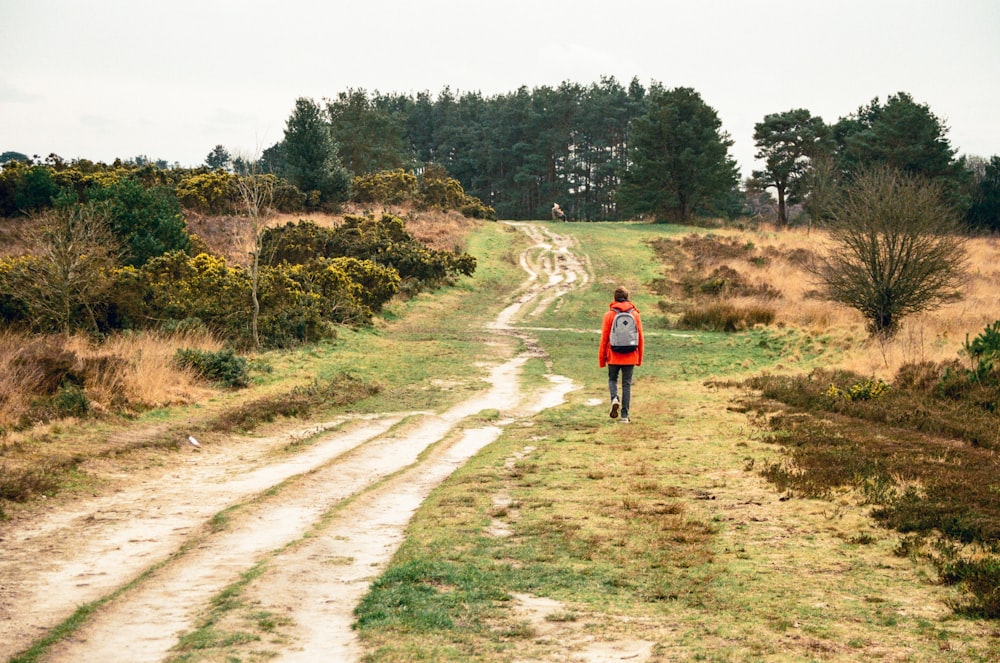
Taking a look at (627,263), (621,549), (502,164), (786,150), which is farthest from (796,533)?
(502,164)

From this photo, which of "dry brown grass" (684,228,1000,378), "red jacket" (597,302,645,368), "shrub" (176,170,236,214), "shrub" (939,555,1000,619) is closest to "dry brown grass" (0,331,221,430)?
"red jacket" (597,302,645,368)

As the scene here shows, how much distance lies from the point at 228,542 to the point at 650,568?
13.4 feet

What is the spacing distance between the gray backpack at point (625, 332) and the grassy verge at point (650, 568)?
179 centimetres

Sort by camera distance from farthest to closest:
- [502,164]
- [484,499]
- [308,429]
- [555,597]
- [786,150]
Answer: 1. [502,164]
2. [786,150]
3. [308,429]
4. [484,499]
5. [555,597]

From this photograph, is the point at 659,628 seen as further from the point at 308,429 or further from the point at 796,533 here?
the point at 308,429

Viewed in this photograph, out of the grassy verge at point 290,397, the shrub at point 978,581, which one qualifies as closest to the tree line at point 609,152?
the grassy verge at point 290,397

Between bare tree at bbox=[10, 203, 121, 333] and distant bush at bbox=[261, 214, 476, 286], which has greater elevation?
distant bush at bbox=[261, 214, 476, 286]

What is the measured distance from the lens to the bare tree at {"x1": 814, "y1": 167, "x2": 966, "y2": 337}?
24.1 m

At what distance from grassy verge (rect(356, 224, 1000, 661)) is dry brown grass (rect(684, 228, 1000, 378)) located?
689cm

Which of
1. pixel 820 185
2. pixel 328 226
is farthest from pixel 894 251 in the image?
pixel 820 185

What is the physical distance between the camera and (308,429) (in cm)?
1394

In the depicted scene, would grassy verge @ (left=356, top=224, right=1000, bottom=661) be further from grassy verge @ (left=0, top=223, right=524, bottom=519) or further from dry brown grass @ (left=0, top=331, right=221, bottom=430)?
dry brown grass @ (left=0, top=331, right=221, bottom=430)

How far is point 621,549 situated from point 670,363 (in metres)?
16.4

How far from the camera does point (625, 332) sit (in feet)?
47.3
